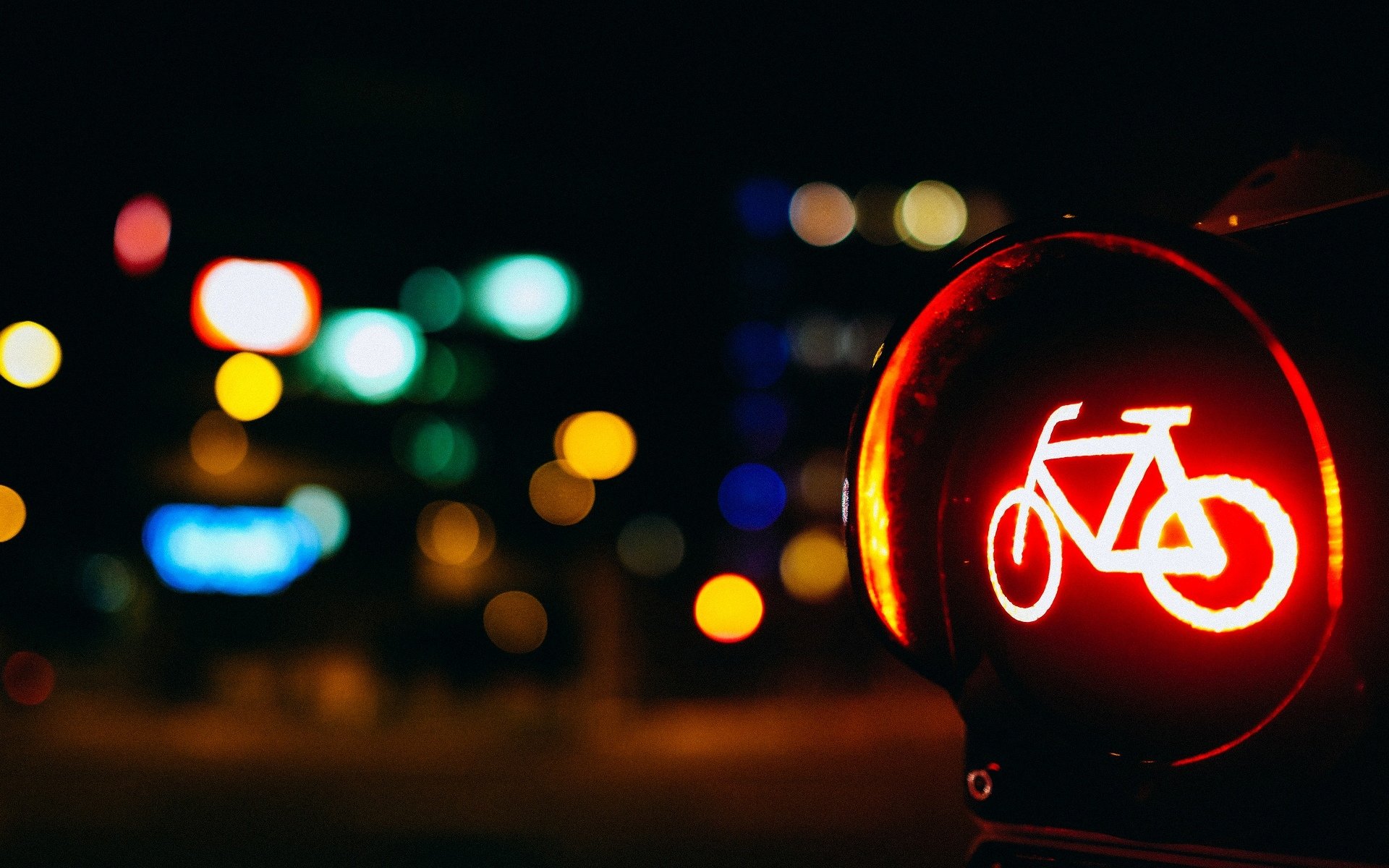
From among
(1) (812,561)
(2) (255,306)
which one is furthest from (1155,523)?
(1) (812,561)

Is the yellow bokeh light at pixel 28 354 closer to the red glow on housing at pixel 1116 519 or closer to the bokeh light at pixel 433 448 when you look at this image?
the bokeh light at pixel 433 448

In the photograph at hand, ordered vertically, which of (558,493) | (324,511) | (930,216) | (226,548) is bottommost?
(226,548)

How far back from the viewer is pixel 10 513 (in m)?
20.5

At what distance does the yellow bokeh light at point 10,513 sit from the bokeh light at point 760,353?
55.2ft

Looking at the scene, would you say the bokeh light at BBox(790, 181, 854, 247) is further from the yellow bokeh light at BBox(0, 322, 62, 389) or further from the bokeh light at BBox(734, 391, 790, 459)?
the yellow bokeh light at BBox(0, 322, 62, 389)

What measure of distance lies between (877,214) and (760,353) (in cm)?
635

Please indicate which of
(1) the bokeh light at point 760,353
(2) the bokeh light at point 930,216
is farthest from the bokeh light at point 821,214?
(1) the bokeh light at point 760,353

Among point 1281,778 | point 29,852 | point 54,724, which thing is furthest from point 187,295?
point 1281,778

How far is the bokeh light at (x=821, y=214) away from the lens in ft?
105

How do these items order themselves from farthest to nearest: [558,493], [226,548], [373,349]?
[558,493] < [226,548] < [373,349]

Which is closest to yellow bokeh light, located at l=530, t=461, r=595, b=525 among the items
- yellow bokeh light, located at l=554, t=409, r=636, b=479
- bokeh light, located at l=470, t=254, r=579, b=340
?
yellow bokeh light, located at l=554, t=409, r=636, b=479

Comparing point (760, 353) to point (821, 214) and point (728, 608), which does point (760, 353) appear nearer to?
point (821, 214)

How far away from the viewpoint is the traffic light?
2.77ft

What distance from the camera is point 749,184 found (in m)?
31.1
